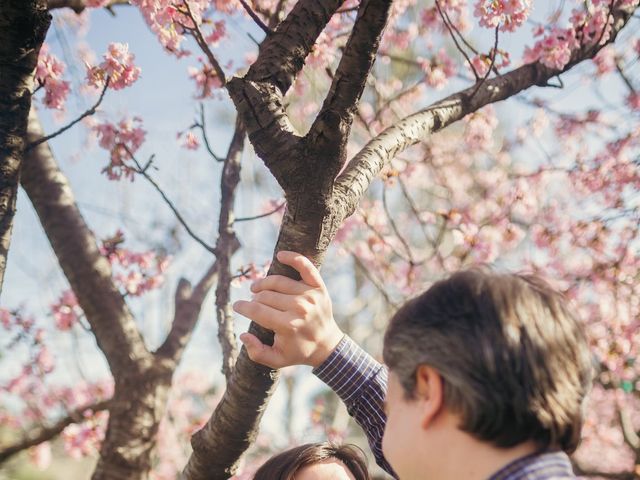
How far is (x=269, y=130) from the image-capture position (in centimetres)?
136

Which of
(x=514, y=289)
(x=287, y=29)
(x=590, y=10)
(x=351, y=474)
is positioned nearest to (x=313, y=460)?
(x=351, y=474)

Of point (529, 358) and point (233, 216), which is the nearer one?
point (529, 358)

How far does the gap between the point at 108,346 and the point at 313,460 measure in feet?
4.09

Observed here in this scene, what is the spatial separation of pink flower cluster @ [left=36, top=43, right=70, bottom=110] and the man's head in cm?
216

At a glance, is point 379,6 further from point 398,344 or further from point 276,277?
point 398,344

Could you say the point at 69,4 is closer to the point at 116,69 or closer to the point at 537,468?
the point at 116,69

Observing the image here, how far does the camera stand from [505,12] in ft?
8.71

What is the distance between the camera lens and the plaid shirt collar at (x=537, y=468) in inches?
36.8

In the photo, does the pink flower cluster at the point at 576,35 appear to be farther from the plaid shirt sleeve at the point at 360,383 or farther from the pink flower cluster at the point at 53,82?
the pink flower cluster at the point at 53,82

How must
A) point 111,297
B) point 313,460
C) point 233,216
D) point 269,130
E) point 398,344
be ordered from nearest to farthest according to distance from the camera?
point 398,344, point 269,130, point 313,460, point 233,216, point 111,297

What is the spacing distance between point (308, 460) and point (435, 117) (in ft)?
3.97

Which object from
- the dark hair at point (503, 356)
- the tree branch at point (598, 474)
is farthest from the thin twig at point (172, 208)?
the tree branch at point (598, 474)

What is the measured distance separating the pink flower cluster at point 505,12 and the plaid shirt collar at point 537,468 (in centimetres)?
207

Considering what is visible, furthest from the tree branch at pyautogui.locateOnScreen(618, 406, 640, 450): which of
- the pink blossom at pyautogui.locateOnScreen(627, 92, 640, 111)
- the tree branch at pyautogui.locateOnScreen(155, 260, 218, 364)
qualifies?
the tree branch at pyautogui.locateOnScreen(155, 260, 218, 364)
